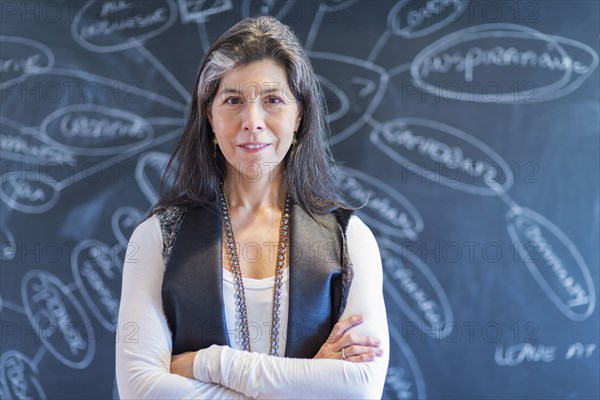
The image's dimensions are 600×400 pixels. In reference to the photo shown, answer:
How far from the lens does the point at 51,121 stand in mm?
2631

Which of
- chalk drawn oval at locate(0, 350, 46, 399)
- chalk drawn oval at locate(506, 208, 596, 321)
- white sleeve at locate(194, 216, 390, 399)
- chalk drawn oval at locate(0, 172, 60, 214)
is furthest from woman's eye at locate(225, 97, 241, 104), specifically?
chalk drawn oval at locate(0, 350, 46, 399)

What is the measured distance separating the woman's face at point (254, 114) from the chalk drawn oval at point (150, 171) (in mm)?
1213

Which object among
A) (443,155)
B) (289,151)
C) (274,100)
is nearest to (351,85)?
(443,155)

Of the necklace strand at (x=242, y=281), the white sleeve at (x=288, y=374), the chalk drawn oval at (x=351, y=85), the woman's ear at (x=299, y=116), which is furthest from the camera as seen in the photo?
the chalk drawn oval at (x=351, y=85)

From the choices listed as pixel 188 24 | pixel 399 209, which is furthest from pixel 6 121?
pixel 399 209

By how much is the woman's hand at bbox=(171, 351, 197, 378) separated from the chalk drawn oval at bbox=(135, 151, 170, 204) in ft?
4.31

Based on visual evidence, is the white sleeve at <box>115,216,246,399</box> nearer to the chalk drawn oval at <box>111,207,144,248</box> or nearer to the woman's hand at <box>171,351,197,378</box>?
the woman's hand at <box>171,351,197,378</box>

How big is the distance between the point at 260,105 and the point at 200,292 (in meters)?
0.40

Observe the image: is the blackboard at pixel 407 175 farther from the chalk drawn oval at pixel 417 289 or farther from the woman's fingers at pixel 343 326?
the woman's fingers at pixel 343 326

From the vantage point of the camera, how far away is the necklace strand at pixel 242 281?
4.65 feet

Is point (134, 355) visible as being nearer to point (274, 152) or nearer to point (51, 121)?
point (274, 152)

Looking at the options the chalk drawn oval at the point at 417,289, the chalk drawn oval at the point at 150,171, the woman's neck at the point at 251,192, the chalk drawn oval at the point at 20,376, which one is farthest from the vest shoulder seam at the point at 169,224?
the chalk drawn oval at the point at 20,376

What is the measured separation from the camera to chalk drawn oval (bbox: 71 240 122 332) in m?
2.62

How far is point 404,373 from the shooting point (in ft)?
8.54
